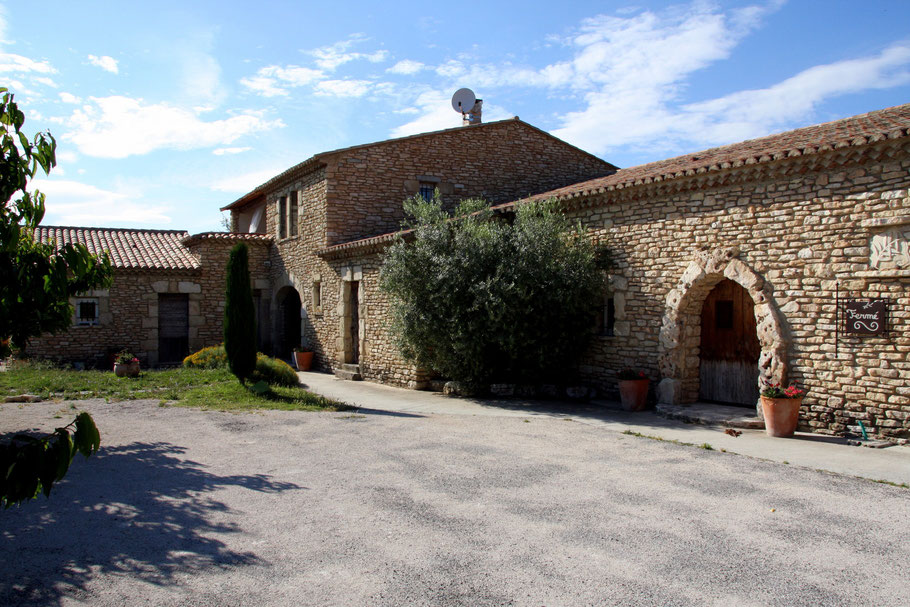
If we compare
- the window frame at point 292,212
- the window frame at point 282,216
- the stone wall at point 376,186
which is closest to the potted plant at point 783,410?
the stone wall at point 376,186

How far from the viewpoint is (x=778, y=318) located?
8352 mm

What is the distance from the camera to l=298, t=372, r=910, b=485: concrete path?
21.5 feet

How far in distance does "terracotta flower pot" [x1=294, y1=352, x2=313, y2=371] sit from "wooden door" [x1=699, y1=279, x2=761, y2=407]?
1063 centimetres

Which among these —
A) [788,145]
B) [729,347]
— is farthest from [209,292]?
[788,145]

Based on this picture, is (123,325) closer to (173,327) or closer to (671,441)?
(173,327)

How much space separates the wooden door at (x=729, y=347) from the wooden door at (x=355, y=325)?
843 centimetres

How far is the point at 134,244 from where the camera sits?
1995cm

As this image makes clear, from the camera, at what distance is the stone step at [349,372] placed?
15070 mm

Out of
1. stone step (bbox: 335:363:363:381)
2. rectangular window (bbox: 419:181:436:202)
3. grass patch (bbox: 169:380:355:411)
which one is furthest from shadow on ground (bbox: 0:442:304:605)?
rectangular window (bbox: 419:181:436:202)

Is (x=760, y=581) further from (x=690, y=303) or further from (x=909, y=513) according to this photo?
(x=690, y=303)

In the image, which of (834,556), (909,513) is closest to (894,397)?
(909,513)

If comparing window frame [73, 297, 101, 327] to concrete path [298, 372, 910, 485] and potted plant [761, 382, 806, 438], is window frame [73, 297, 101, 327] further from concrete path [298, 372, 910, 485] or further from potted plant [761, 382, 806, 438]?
potted plant [761, 382, 806, 438]

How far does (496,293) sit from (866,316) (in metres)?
5.25

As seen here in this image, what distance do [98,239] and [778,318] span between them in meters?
19.4
